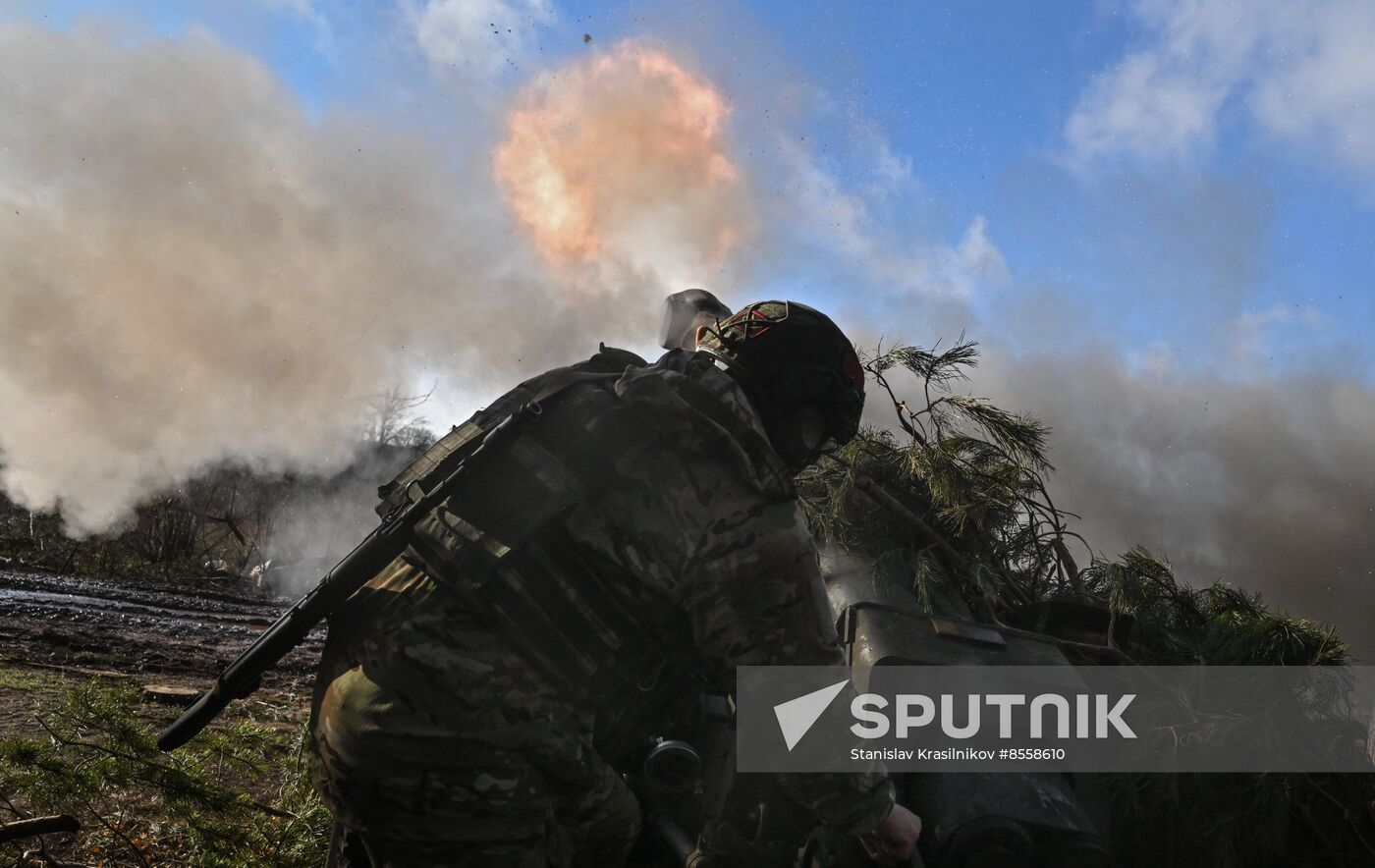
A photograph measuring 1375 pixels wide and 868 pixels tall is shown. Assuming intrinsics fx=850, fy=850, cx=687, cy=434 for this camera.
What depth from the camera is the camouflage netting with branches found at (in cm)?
322

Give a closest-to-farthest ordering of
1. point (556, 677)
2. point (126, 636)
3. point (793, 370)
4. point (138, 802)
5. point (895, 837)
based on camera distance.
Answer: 1. point (556, 677)
2. point (895, 837)
3. point (793, 370)
4. point (138, 802)
5. point (126, 636)

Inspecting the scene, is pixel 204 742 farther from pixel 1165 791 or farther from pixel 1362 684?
pixel 1362 684

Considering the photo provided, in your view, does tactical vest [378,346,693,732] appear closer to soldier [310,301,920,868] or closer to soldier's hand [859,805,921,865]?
soldier [310,301,920,868]

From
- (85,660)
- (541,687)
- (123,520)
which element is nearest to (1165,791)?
(541,687)

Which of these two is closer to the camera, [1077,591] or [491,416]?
[491,416]

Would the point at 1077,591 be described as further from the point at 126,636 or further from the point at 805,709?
the point at 126,636

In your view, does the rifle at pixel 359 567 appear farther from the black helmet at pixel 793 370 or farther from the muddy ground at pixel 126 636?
the muddy ground at pixel 126 636

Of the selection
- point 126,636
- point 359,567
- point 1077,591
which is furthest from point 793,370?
point 126,636

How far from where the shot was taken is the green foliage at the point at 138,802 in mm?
3191

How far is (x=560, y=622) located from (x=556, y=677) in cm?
13

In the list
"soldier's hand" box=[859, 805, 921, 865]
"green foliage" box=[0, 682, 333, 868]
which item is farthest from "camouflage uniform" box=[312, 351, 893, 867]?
"green foliage" box=[0, 682, 333, 868]

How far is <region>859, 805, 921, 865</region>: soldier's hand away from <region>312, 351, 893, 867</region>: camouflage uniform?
150mm

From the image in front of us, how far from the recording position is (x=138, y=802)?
138 inches

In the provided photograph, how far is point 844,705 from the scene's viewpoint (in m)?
2.08
